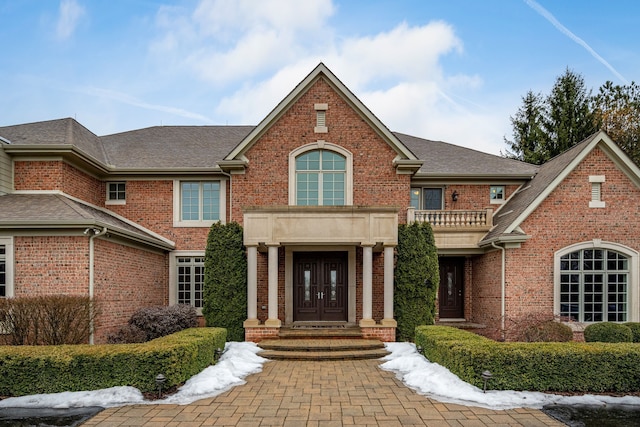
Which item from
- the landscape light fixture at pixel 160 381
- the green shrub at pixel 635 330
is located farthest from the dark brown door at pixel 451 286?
the landscape light fixture at pixel 160 381

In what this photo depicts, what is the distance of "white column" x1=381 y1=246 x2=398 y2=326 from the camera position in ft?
39.0

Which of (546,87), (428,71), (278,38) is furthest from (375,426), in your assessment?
(546,87)

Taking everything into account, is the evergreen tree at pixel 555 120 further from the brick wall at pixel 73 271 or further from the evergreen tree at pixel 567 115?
the brick wall at pixel 73 271

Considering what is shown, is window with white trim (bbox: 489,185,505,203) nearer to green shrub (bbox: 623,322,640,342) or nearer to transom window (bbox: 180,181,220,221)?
green shrub (bbox: 623,322,640,342)

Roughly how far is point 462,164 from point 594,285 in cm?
604

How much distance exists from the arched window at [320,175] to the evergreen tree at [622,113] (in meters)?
20.3

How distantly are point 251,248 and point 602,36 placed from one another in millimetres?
17371

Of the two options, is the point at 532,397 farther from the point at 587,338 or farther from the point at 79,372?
the point at 79,372

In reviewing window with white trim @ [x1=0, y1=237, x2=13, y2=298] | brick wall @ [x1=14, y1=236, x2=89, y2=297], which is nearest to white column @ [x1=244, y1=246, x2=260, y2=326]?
brick wall @ [x1=14, y1=236, x2=89, y2=297]

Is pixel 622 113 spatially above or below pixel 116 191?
above

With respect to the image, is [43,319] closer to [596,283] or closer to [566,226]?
[566,226]

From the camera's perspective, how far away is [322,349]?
10578 mm

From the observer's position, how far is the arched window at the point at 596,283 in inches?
491

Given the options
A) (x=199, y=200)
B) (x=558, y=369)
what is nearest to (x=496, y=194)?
(x=558, y=369)
